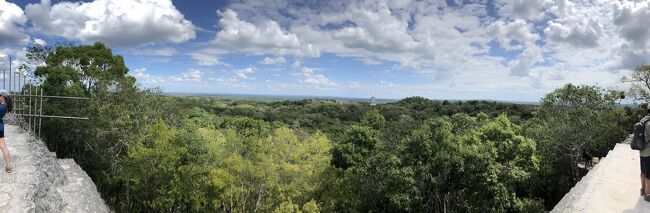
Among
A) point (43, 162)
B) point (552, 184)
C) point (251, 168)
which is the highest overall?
point (43, 162)

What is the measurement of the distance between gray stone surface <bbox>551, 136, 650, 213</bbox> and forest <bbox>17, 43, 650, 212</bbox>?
353 inches

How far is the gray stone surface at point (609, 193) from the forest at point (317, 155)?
29.5 ft

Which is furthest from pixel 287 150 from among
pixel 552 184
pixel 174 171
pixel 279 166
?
pixel 552 184

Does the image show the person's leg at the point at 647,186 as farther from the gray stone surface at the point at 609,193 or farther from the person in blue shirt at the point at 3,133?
the person in blue shirt at the point at 3,133

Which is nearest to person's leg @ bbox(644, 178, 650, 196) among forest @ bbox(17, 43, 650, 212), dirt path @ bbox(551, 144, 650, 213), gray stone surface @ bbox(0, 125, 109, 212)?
dirt path @ bbox(551, 144, 650, 213)

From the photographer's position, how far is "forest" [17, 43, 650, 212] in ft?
71.9

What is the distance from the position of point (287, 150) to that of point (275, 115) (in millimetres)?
73186

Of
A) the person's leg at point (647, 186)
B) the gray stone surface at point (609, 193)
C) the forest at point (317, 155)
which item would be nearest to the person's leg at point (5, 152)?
the gray stone surface at point (609, 193)

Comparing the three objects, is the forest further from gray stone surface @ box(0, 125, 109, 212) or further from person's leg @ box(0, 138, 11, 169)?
person's leg @ box(0, 138, 11, 169)

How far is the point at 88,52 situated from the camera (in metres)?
29.5

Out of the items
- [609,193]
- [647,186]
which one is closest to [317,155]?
[609,193]

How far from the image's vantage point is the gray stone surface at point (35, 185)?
313 inches

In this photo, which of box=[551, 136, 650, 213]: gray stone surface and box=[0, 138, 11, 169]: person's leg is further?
box=[0, 138, 11, 169]: person's leg

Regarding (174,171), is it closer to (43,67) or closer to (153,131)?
(153,131)
